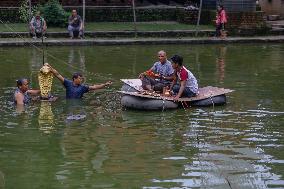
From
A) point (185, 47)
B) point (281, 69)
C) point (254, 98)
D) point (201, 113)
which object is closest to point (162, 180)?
point (201, 113)

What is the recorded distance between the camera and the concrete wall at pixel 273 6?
38312 millimetres

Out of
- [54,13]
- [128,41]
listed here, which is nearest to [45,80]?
[128,41]

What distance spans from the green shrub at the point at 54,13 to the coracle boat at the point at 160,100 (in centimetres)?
1762

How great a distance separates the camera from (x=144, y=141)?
12727mm

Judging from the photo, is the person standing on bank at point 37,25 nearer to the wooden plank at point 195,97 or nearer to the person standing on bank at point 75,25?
the person standing on bank at point 75,25

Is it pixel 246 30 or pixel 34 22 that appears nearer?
pixel 34 22

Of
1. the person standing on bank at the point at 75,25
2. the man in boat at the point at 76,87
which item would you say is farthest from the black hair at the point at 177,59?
the person standing on bank at the point at 75,25

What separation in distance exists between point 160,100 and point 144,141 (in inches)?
115

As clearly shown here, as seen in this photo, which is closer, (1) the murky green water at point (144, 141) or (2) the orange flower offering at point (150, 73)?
(1) the murky green water at point (144, 141)

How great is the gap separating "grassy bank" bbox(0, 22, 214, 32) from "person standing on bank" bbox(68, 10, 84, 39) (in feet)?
5.60

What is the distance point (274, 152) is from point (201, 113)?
3681 mm

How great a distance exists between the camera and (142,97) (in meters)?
15.5

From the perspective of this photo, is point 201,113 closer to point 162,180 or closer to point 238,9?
point 162,180

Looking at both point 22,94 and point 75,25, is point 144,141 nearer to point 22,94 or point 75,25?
point 22,94
